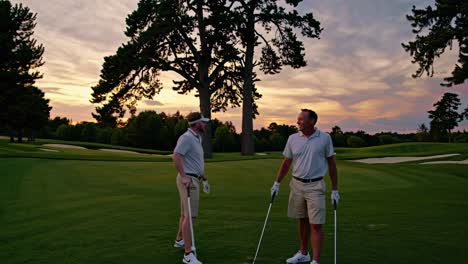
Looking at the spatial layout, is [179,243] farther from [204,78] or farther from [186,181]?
[204,78]

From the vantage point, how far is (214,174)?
17625mm

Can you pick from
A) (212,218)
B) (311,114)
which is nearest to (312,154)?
(311,114)

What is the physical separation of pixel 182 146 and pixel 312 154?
1806 millimetres

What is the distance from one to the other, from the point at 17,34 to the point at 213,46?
2609 centimetres

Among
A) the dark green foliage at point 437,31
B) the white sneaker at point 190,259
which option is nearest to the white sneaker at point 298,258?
the white sneaker at point 190,259

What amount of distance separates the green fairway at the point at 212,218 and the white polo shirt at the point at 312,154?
1.36 metres

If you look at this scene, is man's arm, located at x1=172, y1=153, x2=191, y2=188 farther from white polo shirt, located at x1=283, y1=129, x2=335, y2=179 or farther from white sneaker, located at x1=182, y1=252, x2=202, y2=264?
white polo shirt, located at x1=283, y1=129, x2=335, y2=179

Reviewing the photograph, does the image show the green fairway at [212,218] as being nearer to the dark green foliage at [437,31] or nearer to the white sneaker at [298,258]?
the white sneaker at [298,258]

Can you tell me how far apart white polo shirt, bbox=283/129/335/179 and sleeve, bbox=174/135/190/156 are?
1515 mm

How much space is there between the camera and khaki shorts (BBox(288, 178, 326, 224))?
5.93m

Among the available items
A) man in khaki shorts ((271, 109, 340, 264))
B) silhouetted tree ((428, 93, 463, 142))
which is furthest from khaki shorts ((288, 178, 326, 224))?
silhouetted tree ((428, 93, 463, 142))

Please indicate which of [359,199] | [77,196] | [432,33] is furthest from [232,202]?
[432,33]

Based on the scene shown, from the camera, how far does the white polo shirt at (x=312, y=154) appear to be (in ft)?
19.6

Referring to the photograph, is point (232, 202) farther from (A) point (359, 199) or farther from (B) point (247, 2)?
(B) point (247, 2)
